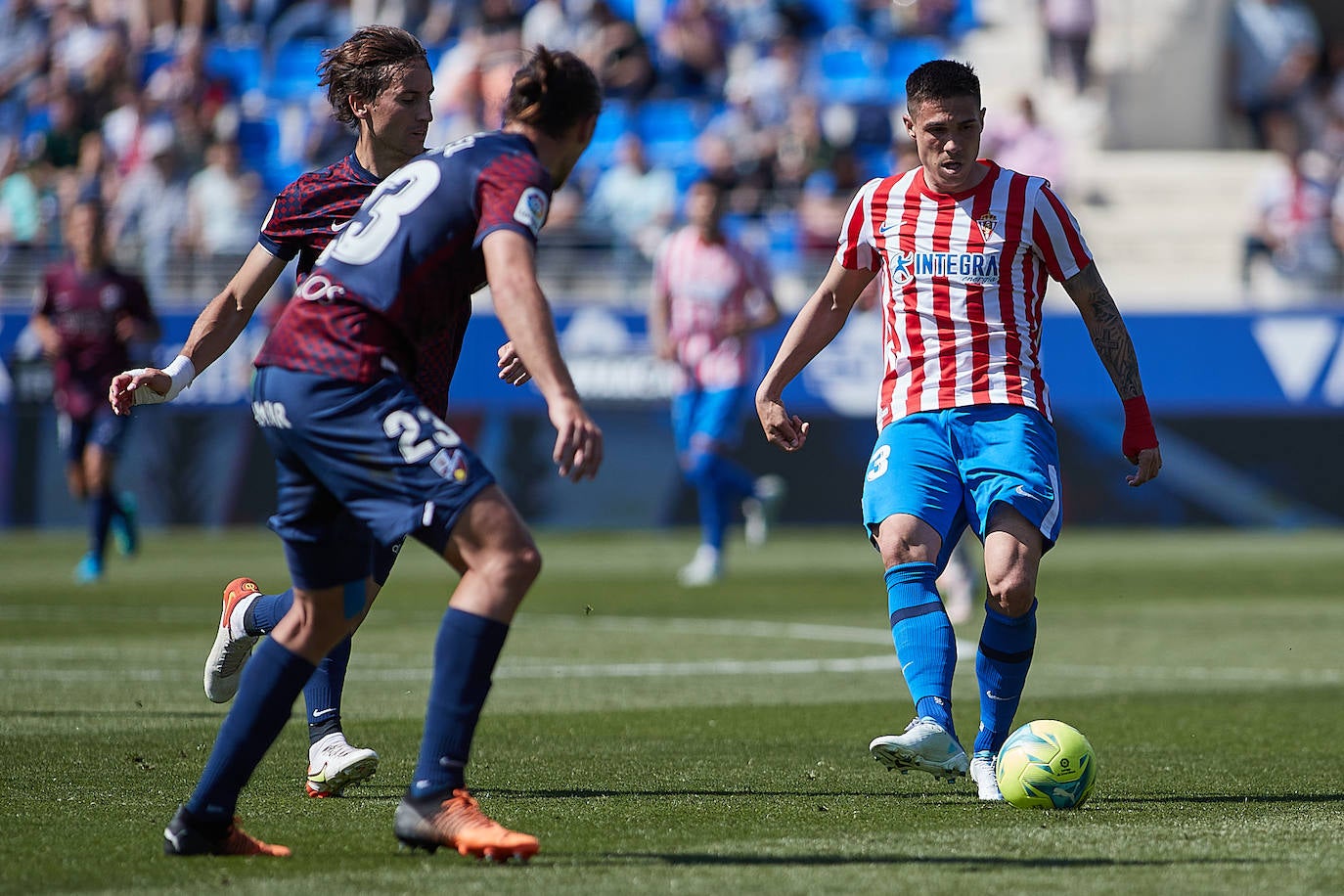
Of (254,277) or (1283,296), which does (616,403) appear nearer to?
(1283,296)

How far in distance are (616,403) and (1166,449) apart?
518cm

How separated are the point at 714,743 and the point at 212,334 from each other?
237 cm

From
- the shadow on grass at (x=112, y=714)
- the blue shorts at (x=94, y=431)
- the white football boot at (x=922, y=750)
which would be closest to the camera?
the white football boot at (x=922, y=750)

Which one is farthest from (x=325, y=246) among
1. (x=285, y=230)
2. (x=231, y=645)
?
(x=231, y=645)

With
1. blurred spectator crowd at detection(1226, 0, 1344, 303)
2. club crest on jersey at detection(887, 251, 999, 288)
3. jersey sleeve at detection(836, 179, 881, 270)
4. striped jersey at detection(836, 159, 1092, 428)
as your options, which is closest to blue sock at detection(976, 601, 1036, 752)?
striped jersey at detection(836, 159, 1092, 428)

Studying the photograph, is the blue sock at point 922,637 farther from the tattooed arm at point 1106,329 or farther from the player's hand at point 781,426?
the tattooed arm at point 1106,329

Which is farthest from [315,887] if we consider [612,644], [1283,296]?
[1283,296]

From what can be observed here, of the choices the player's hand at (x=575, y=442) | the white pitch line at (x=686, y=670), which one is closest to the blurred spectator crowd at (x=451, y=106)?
the white pitch line at (x=686, y=670)

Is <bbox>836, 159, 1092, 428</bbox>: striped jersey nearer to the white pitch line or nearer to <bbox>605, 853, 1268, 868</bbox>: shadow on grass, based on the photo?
<bbox>605, 853, 1268, 868</bbox>: shadow on grass

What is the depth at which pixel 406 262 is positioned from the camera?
15.5 feet

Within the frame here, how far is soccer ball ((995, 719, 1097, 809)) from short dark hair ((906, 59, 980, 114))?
1912 millimetres

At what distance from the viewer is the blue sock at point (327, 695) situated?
6.12 metres

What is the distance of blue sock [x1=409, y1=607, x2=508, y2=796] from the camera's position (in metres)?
4.60

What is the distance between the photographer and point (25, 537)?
19078 millimetres
